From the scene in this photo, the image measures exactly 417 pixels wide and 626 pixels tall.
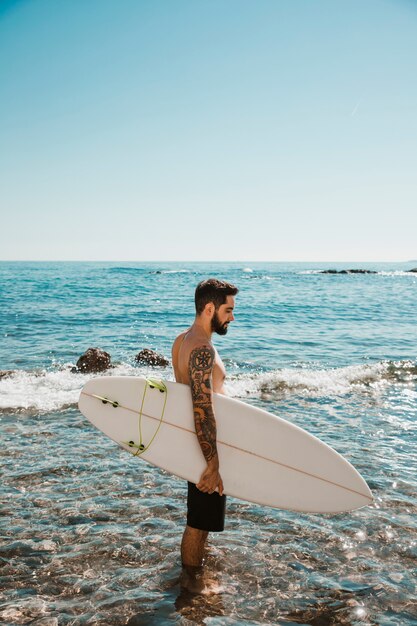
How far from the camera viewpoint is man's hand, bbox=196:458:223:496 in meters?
3.27

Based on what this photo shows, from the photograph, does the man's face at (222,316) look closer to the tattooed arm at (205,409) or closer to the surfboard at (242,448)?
the tattooed arm at (205,409)

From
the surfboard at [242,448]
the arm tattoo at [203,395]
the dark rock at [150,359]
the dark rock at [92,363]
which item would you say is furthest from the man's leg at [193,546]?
the dark rock at [150,359]

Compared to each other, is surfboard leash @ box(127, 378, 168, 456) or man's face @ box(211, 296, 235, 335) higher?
man's face @ box(211, 296, 235, 335)

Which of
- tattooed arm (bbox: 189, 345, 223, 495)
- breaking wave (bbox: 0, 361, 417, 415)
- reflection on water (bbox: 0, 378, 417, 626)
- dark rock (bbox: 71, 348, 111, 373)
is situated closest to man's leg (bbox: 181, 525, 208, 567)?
reflection on water (bbox: 0, 378, 417, 626)

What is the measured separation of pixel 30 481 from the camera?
5336mm

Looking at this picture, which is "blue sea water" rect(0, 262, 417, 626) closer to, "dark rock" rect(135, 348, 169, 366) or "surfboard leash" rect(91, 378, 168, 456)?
"surfboard leash" rect(91, 378, 168, 456)

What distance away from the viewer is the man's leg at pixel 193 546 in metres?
Answer: 3.55

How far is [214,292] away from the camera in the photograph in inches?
129

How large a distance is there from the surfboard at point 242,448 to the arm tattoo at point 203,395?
0.37 m

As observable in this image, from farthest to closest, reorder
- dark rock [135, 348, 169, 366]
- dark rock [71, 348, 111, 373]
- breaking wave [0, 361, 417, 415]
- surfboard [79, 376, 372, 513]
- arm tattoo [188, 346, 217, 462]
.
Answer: dark rock [135, 348, 169, 366] < dark rock [71, 348, 111, 373] < breaking wave [0, 361, 417, 415] < surfboard [79, 376, 372, 513] < arm tattoo [188, 346, 217, 462]

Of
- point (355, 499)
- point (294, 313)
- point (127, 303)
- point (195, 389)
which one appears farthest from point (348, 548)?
point (127, 303)

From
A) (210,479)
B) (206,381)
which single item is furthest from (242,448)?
(206,381)

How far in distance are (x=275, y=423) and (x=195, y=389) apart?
1183 millimetres

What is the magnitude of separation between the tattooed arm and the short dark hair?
1.05ft
